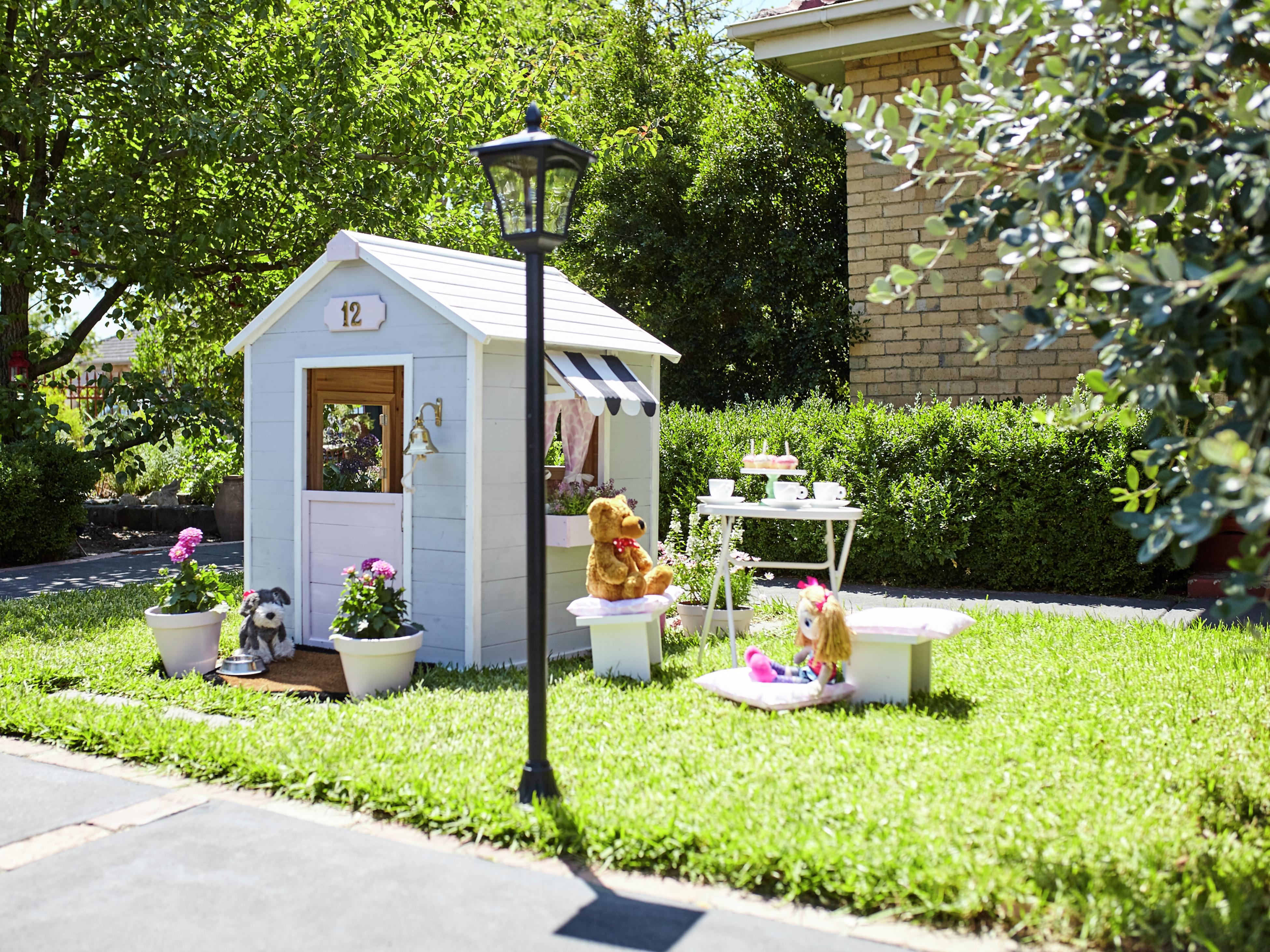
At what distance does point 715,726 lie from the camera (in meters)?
5.61

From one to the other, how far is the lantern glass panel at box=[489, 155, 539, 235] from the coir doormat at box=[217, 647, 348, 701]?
3398 mm

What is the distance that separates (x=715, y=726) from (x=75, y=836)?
296 centimetres

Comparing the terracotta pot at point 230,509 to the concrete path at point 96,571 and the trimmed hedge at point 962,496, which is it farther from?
the trimmed hedge at point 962,496

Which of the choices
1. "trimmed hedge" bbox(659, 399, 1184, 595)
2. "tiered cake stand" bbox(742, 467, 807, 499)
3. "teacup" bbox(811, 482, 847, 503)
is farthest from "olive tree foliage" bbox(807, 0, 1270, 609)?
"trimmed hedge" bbox(659, 399, 1184, 595)

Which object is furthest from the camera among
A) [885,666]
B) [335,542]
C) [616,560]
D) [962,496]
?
[962,496]

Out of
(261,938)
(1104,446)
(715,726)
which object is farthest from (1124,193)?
(1104,446)

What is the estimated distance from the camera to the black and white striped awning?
746 cm

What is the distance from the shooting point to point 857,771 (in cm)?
484

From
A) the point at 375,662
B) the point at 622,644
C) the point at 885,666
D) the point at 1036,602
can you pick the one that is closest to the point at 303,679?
the point at 375,662

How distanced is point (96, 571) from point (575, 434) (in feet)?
23.6

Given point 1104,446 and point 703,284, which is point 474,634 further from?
point 703,284

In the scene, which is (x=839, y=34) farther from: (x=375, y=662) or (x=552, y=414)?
(x=375, y=662)

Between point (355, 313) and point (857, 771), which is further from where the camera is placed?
point (355, 313)

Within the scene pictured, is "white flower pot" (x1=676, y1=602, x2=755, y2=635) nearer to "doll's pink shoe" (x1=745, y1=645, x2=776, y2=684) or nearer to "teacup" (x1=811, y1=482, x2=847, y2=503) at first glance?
"teacup" (x1=811, y1=482, x2=847, y2=503)
